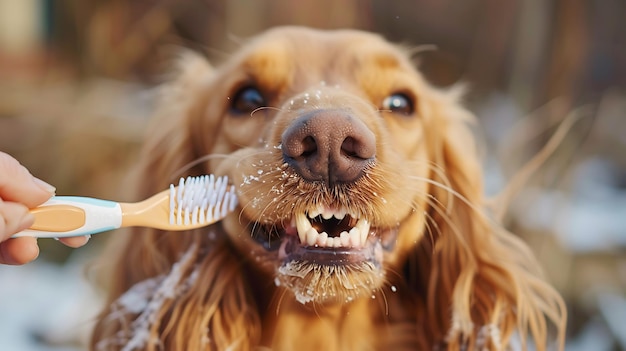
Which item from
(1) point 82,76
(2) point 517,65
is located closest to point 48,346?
(1) point 82,76

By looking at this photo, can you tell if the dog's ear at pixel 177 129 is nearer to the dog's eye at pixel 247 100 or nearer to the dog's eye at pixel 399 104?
the dog's eye at pixel 247 100

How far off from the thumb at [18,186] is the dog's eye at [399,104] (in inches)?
26.0

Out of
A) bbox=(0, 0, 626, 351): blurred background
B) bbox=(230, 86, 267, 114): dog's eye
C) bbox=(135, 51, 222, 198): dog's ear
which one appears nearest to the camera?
bbox=(230, 86, 267, 114): dog's eye

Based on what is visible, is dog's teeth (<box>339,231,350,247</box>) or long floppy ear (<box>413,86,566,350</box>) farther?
long floppy ear (<box>413,86,566,350</box>)

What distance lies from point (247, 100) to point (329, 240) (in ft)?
1.20

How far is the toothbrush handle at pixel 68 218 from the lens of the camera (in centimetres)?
91

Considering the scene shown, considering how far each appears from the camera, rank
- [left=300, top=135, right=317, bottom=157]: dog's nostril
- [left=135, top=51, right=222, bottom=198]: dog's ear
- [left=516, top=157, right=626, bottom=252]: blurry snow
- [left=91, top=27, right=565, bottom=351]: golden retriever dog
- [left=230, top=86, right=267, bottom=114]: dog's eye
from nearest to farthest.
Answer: [left=300, top=135, right=317, bottom=157]: dog's nostril < [left=91, top=27, right=565, bottom=351]: golden retriever dog < [left=230, top=86, right=267, bottom=114]: dog's eye < [left=135, top=51, right=222, bottom=198]: dog's ear < [left=516, top=157, right=626, bottom=252]: blurry snow

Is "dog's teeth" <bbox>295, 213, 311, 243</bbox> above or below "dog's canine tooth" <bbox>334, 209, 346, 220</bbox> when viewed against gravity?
below

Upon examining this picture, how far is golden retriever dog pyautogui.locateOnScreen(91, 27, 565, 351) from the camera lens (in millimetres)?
1076

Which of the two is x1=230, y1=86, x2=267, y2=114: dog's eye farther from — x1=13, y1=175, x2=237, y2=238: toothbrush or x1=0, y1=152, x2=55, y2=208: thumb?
x1=0, y1=152, x2=55, y2=208: thumb

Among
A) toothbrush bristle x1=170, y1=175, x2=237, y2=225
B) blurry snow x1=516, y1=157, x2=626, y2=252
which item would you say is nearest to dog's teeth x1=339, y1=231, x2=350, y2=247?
toothbrush bristle x1=170, y1=175, x2=237, y2=225

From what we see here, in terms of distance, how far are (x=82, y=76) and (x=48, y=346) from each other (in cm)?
78

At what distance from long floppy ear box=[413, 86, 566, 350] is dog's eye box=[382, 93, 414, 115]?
0.10 metres

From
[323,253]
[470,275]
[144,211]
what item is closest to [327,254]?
[323,253]
